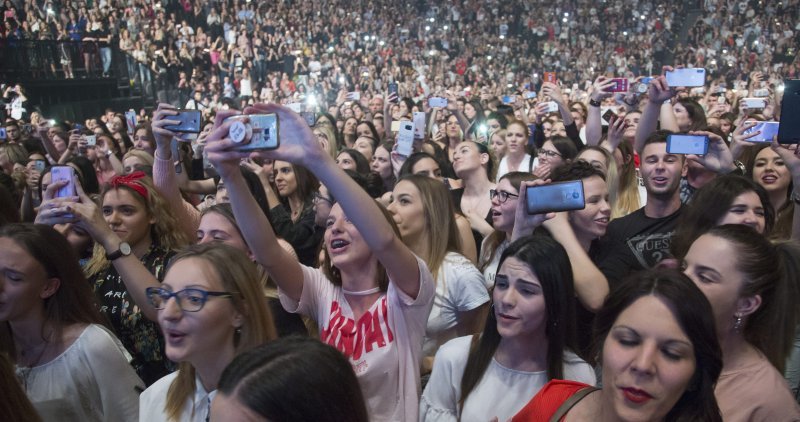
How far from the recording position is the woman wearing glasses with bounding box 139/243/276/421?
2.32 m

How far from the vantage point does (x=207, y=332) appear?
2330mm

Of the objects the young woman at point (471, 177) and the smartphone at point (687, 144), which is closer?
the smartphone at point (687, 144)

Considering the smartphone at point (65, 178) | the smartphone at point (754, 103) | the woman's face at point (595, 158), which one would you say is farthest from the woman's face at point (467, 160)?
the smartphone at point (754, 103)

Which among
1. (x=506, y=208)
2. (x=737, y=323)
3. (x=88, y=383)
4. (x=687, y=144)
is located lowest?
(x=88, y=383)

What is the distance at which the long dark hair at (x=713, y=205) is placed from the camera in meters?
3.34

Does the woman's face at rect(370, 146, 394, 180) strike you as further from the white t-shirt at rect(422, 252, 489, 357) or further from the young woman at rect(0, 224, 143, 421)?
the young woman at rect(0, 224, 143, 421)

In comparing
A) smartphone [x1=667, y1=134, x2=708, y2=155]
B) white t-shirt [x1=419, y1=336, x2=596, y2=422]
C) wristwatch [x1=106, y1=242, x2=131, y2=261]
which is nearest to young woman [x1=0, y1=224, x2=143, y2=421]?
wristwatch [x1=106, y1=242, x2=131, y2=261]

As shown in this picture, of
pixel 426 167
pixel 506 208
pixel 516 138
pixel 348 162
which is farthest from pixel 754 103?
pixel 506 208

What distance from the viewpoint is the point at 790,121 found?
313cm

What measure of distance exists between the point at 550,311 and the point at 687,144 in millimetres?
2113

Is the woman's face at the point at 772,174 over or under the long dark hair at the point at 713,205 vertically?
under

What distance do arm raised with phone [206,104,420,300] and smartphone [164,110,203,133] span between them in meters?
1.43

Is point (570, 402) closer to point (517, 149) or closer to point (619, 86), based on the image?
point (517, 149)

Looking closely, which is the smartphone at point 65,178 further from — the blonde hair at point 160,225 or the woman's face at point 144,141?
the woman's face at point 144,141
